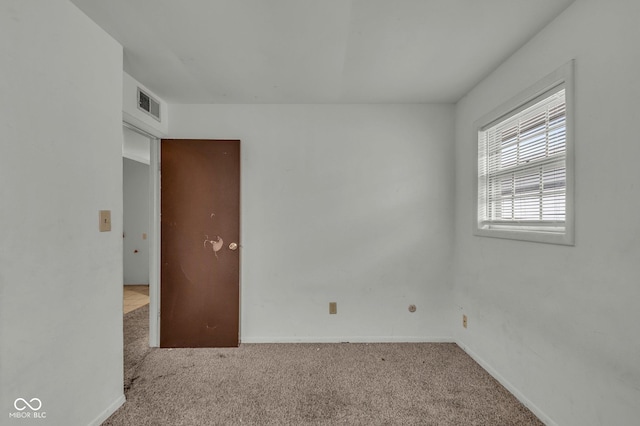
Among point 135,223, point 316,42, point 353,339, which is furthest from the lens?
point 135,223

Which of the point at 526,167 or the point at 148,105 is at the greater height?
the point at 148,105

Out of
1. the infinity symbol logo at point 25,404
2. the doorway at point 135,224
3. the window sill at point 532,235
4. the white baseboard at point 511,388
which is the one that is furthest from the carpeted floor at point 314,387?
the doorway at point 135,224

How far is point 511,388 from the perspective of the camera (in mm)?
2084

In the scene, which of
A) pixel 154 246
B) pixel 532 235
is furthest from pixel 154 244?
pixel 532 235

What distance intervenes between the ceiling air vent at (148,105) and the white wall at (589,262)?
9.66ft

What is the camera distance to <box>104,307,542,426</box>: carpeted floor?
1.85m

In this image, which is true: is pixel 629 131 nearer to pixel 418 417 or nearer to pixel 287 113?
pixel 418 417

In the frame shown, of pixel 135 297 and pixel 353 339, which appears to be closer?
pixel 353 339

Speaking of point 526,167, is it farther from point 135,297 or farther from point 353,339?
point 135,297

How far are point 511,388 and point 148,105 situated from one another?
12.1 feet

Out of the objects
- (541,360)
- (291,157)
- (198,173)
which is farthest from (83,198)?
(541,360)

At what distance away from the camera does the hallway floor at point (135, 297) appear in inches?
163

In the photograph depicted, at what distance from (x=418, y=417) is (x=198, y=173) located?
2.68 metres

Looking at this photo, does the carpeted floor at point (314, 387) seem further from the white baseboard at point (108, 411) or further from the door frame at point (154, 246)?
the door frame at point (154, 246)
